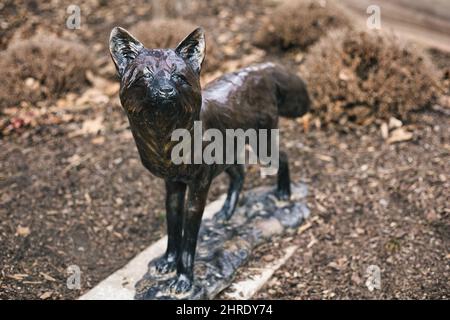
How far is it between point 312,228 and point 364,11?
14.9 ft

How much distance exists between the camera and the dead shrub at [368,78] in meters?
6.05

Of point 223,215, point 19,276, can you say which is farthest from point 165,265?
point 19,276

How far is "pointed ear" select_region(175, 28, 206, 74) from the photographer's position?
11.3ft

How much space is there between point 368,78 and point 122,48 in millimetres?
3323

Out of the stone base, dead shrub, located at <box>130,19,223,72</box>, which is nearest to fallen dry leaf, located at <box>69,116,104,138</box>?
dead shrub, located at <box>130,19,223,72</box>

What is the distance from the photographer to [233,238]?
15.6 ft

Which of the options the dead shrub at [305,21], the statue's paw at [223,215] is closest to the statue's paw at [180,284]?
the statue's paw at [223,215]

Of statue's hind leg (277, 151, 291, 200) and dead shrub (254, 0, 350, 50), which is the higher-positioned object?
dead shrub (254, 0, 350, 50)

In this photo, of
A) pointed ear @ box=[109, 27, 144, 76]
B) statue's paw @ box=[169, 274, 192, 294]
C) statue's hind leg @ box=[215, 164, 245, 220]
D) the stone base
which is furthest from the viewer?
statue's hind leg @ box=[215, 164, 245, 220]

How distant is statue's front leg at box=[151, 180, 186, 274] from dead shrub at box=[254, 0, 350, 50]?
383 centimetres

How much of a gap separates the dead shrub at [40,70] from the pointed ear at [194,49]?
367 centimetres

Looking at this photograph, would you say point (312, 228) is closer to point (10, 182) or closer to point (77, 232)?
point (77, 232)

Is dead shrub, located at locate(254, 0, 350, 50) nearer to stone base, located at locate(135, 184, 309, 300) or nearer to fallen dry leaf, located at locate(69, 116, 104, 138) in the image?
fallen dry leaf, located at locate(69, 116, 104, 138)
